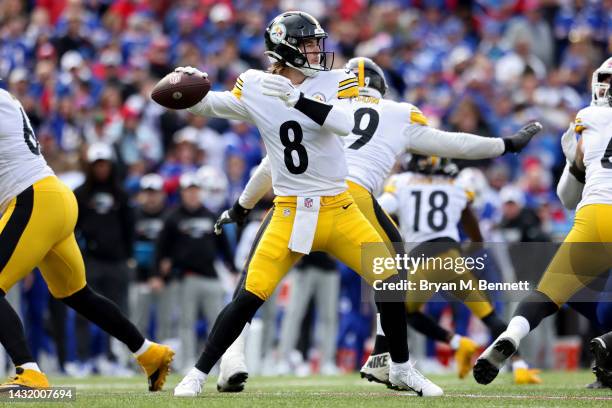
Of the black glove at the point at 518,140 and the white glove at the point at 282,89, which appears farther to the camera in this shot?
the black glove at the point at 518,140

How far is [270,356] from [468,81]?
491cm

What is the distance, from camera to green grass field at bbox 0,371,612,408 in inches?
257

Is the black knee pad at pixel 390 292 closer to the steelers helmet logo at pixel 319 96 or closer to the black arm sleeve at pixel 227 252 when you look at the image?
the steelers helmet logo at pixel 319 96

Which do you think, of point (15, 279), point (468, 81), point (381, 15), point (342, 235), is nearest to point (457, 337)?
point (342, 235)

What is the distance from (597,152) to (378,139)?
1490 mm

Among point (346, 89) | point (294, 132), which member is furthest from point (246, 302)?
point (346, 89)

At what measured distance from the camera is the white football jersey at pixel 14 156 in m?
6.89

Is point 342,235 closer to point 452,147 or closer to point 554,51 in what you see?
point 452,147

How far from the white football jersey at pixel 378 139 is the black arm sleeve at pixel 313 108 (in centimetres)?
132

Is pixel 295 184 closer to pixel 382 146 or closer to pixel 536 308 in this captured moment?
pixel 382 146

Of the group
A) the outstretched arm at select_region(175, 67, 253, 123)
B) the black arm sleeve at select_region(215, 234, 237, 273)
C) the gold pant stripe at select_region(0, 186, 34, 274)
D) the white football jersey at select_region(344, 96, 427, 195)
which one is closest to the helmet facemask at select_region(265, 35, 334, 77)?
the outstretched arm at select_region(175, 67, 253, 123)

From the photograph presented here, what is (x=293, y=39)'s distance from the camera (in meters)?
6.80

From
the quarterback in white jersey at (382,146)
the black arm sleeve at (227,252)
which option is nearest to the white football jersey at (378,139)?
the quarterback in white jersey at (382,146)

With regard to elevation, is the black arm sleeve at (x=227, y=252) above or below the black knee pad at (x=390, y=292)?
below
